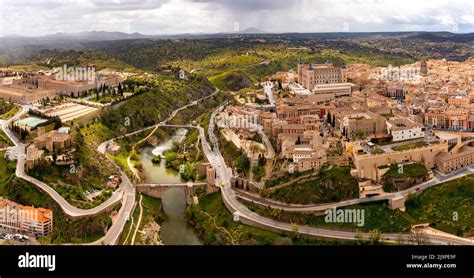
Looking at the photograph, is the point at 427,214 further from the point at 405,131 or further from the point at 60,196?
the point at 60,196

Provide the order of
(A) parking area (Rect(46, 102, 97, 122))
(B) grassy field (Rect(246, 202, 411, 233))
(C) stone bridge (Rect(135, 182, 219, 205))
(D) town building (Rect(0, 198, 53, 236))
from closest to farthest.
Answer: (D) town building (Rect(0, 198, 53, 236)), (B) grassy field (Rect(246, 202, 411, 233)), (C) stone bridge (Rect(135, 182, 219, 205)), (A) parking area (Rect(46, 102, 97, 122))

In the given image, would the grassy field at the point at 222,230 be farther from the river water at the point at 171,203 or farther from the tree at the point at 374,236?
the tree at the point at 374,236

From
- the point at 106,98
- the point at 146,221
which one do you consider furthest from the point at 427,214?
the point at 106,98

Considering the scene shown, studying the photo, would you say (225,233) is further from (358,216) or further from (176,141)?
(176,141)

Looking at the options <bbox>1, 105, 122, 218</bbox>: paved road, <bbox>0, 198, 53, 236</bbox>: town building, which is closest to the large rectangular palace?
<bbox>1, 105, 122, 218</bbox>: paved road

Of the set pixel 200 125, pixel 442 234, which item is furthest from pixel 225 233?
pixel 200 125

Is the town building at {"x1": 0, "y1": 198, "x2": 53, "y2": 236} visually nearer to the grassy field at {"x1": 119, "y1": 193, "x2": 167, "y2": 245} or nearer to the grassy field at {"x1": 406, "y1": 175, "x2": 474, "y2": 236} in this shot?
the grassy field at {"x1": 119, "y1": 193, "x2": 167, "y2": 245}
